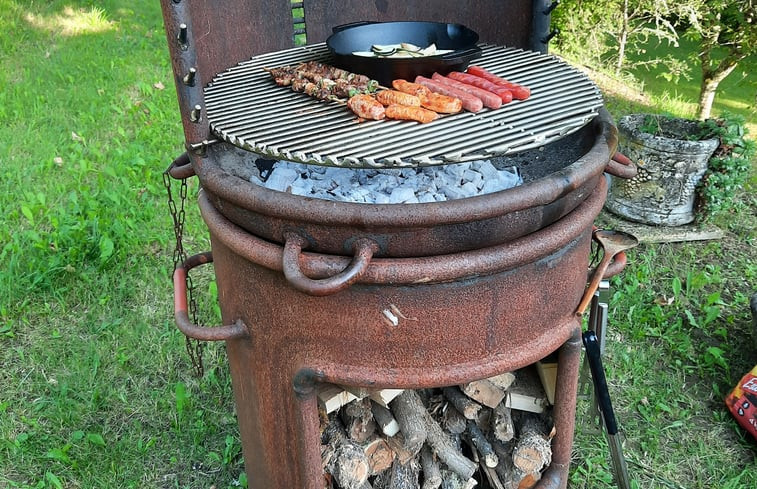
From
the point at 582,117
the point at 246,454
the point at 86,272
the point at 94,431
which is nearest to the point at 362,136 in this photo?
the point at 582,117

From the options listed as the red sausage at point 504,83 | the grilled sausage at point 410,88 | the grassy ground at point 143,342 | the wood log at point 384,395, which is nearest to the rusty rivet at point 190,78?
the grilled sausage at point 410,88

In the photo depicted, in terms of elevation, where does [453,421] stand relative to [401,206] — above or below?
below

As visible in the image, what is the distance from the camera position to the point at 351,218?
1.50 metres

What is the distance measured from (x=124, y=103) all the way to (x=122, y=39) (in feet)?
6.52

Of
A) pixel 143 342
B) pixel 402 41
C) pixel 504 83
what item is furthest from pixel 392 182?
pixel 143 342

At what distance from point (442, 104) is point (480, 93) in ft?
0.47

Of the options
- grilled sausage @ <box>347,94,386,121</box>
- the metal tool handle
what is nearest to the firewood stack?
the metal tool handle

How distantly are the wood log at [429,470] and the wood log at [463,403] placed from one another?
20cm

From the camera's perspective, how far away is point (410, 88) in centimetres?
199

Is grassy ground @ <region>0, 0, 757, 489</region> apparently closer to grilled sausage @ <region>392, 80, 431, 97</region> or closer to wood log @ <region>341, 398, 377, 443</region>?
wood log @ <region>341, 398, 377, 443</region>

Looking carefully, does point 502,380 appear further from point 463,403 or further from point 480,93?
point 480,93

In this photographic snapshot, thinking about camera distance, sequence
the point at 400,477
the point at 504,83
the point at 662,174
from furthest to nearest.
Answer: the point at 662,174 → the point at 400,477 → the point at 504,83

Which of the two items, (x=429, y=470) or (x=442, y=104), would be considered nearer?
(x=442, y=104)

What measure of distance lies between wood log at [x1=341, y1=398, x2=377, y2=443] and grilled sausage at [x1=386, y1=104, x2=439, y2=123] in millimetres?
962
